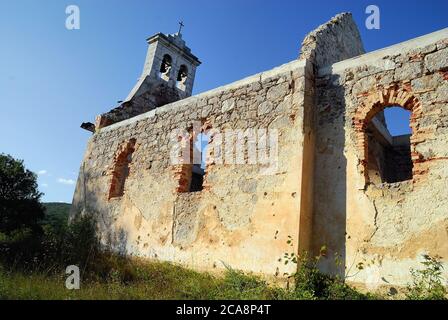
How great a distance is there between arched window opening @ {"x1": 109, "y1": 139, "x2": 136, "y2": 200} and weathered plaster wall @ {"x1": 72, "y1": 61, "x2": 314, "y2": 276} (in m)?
0.28

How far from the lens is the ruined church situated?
4805 millimetres

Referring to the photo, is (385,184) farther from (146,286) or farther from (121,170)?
(121,170)

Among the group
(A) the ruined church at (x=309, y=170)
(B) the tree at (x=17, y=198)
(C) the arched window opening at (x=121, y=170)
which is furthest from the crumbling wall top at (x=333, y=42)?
(B) the tree at (x=17, y=198)

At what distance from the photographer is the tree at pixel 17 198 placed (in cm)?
1091

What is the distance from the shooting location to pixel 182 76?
15125 millimetres

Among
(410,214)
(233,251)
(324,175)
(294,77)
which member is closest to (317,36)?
(294,77)

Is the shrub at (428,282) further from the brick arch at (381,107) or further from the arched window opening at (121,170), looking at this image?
the arched window opening at (121,170)

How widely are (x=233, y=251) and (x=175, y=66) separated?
10.4 meters

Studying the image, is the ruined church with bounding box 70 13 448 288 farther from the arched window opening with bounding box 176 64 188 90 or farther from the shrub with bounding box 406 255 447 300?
the arched window opening with bounding box 176 64 188 90

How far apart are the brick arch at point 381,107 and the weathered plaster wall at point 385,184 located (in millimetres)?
14

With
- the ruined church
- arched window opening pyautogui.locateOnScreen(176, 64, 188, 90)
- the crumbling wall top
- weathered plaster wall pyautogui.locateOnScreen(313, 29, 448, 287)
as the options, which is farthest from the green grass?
arched window opening pyautogui.locateOnScreen(176, 64, 188, 90)

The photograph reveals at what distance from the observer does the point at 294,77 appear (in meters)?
6.09

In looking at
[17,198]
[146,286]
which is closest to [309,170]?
[146,286]

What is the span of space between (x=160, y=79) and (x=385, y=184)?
10.2m
